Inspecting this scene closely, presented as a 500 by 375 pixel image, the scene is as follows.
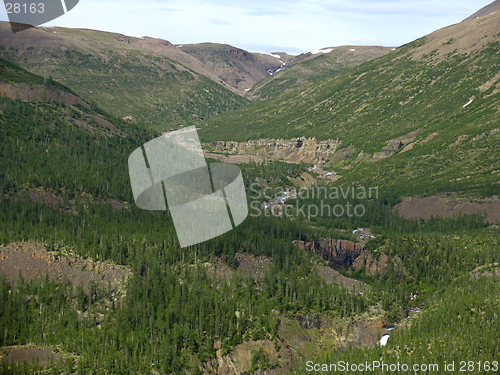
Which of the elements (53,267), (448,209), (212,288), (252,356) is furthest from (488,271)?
(53,267)

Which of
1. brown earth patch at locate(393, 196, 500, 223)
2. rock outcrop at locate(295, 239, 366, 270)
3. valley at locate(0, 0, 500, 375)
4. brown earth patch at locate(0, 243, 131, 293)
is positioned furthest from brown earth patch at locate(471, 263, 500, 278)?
brown earth patch at locate(0, 243, 131, 293)

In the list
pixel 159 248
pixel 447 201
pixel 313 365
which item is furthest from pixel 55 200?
pixel 447 201

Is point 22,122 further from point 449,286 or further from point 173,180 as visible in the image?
point 449,286

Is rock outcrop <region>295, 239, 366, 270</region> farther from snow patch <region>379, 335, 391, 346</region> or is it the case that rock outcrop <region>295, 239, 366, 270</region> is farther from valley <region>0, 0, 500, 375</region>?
snow patch <region>379, 335, 391, 346</region>

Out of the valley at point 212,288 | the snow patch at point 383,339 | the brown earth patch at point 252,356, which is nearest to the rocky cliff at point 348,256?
the valley at point 212,288

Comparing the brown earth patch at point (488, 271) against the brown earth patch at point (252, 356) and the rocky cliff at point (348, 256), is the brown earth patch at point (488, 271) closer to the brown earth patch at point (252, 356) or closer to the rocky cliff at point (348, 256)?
the rocky cliff at point (348, 256)
